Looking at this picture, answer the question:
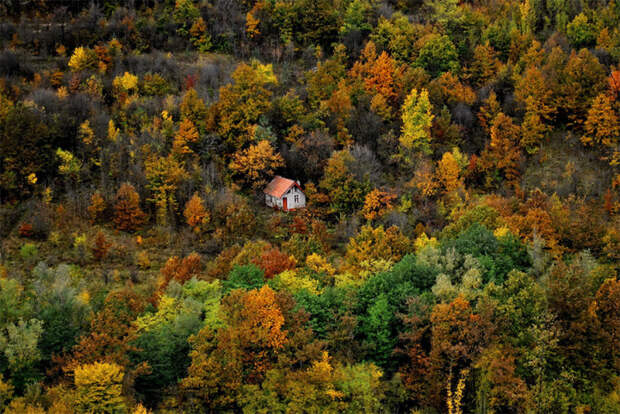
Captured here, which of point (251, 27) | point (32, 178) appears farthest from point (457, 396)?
point (251, 27)

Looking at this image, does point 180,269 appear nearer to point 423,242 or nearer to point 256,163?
point 256,163

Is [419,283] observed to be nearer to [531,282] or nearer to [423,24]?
[531,282]

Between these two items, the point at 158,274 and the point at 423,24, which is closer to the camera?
the point at 158,274

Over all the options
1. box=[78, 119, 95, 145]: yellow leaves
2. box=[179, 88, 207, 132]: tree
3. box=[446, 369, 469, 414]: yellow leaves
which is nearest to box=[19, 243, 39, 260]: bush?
box=[78, 119, 95, 145]: yellow leaves

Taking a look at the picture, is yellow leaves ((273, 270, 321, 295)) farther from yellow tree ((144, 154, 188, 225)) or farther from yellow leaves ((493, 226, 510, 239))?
yellow tree ((144, 154, 188, 225))

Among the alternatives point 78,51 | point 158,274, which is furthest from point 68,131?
point 158,274

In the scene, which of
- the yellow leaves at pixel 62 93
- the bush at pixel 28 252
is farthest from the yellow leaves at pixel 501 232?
the yellow leaves at pixel 62 93
